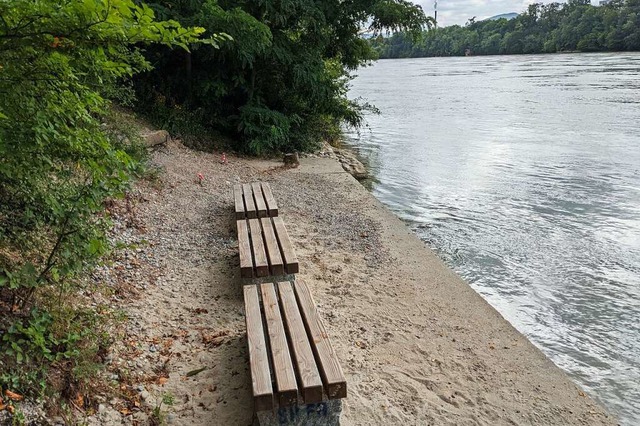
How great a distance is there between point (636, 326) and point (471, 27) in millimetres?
106557

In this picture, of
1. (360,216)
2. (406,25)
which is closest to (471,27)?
(406,25)

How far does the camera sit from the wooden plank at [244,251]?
4395mm

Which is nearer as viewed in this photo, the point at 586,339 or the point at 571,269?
the point at 586,339

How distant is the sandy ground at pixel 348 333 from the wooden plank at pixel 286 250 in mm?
499

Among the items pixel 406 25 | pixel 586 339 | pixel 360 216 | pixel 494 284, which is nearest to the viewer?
pixel 586 339

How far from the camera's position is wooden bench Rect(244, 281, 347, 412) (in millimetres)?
2666

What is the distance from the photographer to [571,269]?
699 centimetres

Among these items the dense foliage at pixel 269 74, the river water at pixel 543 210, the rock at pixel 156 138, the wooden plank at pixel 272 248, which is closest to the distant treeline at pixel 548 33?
the river water at pixel 543 210

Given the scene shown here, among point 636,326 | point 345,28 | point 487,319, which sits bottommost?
point 636,326

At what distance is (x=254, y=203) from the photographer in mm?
6488

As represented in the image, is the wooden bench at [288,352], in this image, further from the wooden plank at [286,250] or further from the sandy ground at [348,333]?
the wooden plank at [286,250]

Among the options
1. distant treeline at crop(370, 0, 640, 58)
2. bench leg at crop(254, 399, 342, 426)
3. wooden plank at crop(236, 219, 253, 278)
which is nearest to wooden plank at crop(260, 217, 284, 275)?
wooden plank at crop(236, 219, 253, 278)

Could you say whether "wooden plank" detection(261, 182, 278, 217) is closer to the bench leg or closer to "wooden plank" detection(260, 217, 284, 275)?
"wooden plank" detection(260, 217, 284, 275)

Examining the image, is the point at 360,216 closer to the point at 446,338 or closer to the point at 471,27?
the point at 446,338
